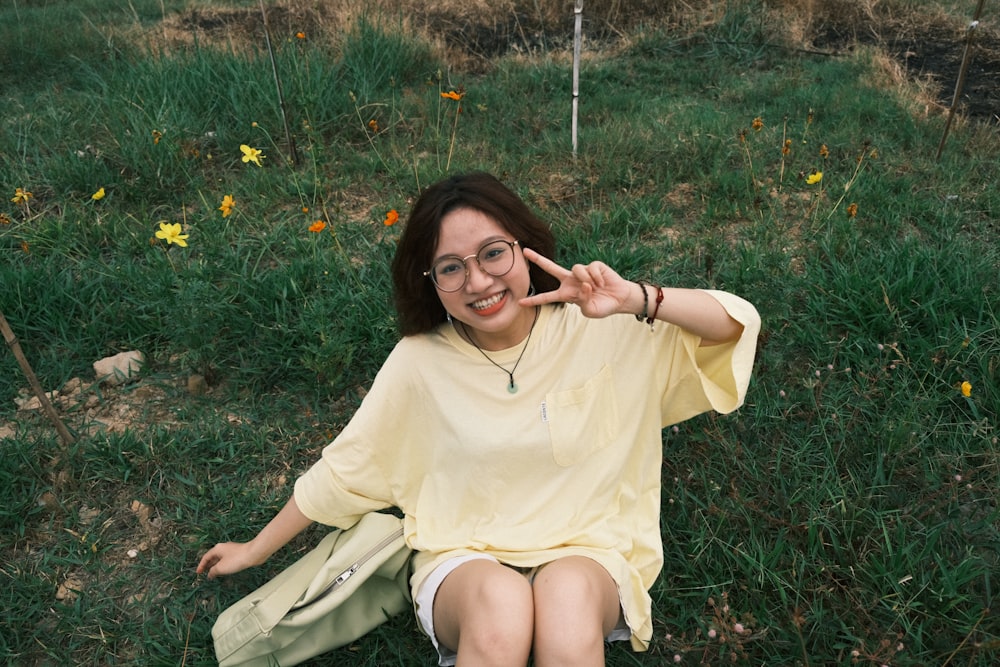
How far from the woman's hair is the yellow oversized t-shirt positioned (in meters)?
0.08

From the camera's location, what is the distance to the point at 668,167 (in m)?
3.45

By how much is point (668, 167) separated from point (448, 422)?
215 cm

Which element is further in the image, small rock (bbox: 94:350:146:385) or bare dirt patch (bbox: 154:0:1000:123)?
bare dirt patch (bbox: 154:0:1000:123)

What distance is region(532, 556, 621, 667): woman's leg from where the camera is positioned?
147cm

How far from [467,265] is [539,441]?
0.42 metres

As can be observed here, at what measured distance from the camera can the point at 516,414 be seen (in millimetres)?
1735

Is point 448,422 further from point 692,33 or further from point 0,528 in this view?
point 692,33

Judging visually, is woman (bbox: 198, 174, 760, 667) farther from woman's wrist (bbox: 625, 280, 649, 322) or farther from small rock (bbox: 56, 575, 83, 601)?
small rock (bbox: 56, 575, 83, 601)

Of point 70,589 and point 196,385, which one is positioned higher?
point 196,385

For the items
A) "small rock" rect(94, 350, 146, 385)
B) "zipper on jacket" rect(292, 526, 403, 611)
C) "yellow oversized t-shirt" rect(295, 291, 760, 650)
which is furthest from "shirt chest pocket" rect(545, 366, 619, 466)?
"small rock" rect(94, 350, 146, 385)

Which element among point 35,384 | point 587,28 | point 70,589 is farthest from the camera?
point 587,28

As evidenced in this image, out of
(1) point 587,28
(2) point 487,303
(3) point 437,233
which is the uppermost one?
(3) point 437,233

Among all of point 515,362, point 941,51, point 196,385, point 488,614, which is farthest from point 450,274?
point 941,51

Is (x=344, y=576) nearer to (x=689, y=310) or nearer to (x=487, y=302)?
(x=487, y=302)
